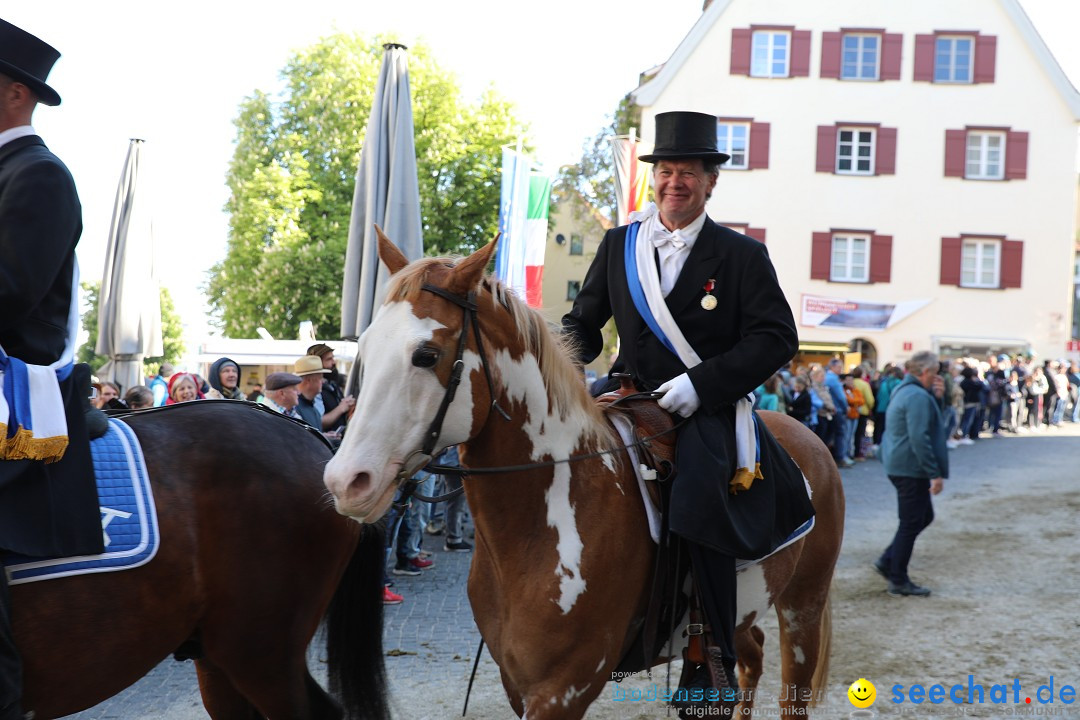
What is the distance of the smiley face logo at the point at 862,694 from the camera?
535cm

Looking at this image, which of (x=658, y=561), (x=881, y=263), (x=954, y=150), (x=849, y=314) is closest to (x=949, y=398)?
(x=849, y=314)

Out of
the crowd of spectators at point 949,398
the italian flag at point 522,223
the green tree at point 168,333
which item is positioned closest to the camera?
the italian flag at point 522,223

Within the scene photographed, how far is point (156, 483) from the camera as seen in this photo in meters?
3.26

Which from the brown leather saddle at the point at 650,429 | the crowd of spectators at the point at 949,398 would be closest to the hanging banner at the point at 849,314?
the crowd of spectators at the point at 949,398

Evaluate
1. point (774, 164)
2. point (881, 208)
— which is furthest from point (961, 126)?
point (774, 164)

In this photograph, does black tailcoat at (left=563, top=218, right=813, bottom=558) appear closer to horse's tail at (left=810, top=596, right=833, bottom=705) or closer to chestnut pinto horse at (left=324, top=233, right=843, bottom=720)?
chestnut pinto horse at (left=324, top=233, right=843, bottom=720)

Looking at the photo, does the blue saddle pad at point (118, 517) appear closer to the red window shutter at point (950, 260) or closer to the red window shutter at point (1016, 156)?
the red window shutter at point (950, 260)

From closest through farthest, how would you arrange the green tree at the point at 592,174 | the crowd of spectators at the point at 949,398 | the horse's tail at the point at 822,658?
1. the horse's tail at the point at 822,658
2. the crowd of spectators at the point at 949,398
3. the green tree at the point at 592,174

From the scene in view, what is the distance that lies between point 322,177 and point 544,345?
27723mm

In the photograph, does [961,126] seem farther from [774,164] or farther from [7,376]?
[7,376]

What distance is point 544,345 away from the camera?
3168mm

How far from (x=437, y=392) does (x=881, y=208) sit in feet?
97.0

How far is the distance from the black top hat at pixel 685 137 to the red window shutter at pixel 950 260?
93.6 ft

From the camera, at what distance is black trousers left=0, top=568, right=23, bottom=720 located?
9.09 ft
